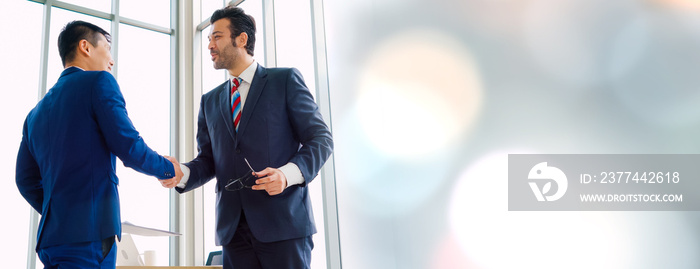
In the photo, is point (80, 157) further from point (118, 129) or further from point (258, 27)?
point (258, 27)

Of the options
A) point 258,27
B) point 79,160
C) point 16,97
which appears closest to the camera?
point 79,160

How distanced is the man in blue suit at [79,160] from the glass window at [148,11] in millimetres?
3570

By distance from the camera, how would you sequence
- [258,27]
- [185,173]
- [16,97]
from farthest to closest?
[16,97], [258,27], [185,173]

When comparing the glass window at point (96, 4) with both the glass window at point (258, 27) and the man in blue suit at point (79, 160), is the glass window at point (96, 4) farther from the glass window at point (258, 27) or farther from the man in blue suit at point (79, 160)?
the man in blue suit at point (79, 160)

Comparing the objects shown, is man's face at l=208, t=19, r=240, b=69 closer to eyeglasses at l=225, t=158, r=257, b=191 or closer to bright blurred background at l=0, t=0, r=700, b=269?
eyeglasses at l=225, t=158, r=257, b=191

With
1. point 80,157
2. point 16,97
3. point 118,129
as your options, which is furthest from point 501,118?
point 16,97

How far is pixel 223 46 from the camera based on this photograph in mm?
1998

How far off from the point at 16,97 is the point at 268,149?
3.81 m

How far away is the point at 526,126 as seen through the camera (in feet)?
5.94

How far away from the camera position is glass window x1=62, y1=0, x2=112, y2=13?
5.04m

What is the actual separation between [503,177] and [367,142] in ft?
2.82

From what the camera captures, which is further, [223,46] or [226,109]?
[223,46]

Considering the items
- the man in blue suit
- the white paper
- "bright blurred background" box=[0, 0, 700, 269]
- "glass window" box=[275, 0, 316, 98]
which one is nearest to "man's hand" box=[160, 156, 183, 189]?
the man in blue suit

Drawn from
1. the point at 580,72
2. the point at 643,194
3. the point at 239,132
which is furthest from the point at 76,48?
the point at 643,194
